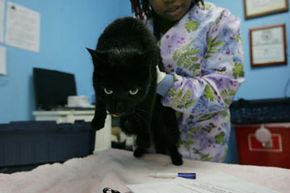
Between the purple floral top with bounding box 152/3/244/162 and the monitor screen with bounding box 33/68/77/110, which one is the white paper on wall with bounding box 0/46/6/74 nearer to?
the monitor screen with bounding box 33/68/77/110

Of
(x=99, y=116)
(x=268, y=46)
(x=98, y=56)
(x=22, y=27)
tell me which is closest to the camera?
(x=98, y=56)

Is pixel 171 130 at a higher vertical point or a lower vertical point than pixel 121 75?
lower

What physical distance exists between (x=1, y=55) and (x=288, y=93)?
197 centimetres

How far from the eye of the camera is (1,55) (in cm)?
172

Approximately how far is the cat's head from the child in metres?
0.10

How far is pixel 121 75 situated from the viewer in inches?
24.8

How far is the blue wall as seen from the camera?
70.4 inches

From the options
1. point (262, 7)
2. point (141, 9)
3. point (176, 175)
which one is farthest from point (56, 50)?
point (176, 175)

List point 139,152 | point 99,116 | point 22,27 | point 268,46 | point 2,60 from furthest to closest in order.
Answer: point 268,46, point 22,27, point 2,60, point 139,152, point 99,116

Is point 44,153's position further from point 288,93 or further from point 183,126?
point 288,93

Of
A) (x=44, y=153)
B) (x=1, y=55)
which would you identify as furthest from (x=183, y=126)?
(x=1, y=55)

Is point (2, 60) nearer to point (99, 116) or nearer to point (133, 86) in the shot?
point (99, 116)

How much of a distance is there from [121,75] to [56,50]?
1620mm

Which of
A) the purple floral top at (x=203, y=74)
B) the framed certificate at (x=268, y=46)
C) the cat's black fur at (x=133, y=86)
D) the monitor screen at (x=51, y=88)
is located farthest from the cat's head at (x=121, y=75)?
the framed certificate at (x=268, y=46)
